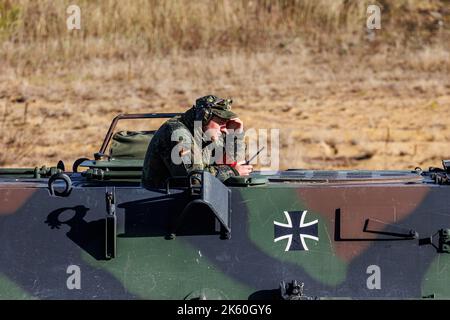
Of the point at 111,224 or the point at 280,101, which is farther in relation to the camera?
the point at 280,101

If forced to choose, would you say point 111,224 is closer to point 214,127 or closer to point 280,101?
point 214,127

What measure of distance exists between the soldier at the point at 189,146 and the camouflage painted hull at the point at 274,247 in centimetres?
30

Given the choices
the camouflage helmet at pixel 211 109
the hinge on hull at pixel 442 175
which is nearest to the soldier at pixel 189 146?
the camouflage helmet at pixel 211 109

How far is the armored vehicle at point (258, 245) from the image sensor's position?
23.7 feet

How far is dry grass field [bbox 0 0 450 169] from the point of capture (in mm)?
15508

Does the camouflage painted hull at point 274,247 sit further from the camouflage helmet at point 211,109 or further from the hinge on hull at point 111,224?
the camouflage helmet at point 211,109

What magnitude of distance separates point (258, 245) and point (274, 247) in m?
0.11

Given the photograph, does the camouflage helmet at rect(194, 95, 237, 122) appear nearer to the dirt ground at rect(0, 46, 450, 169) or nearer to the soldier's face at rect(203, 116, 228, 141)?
the soldier's face at rect(203, 116, 228, 141)

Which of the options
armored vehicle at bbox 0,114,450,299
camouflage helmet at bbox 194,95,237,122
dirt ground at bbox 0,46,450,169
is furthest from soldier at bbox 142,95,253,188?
dirt ground at bbox 0,46,450,169

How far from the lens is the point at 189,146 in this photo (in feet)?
24.6

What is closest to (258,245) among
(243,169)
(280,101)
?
(243,169)
